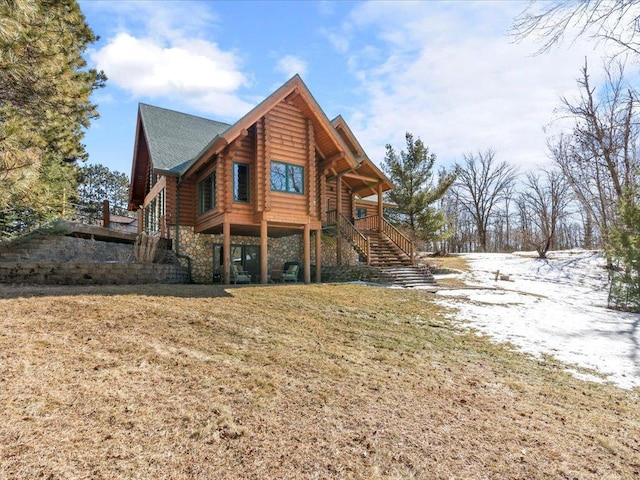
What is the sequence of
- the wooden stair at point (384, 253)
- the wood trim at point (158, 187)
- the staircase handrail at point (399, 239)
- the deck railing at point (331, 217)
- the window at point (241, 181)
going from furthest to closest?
the deck railing at point (331, 217) → the staircase handrail at point (399, 239) → the wooden stair at point (384, 253) → the wood trim at point (158, 187) → the window at point (241, 181)

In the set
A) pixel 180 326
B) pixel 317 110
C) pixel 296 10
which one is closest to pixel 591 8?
pixel 296 10

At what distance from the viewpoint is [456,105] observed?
12.3 meters

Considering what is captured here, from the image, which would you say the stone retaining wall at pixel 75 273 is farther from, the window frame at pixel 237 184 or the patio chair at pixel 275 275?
the patio chair at pixel 275 275

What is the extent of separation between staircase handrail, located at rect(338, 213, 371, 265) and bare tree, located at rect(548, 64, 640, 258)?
1301cm

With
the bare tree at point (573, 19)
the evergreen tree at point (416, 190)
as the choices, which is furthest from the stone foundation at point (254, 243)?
the bare tree at point (573, 19)

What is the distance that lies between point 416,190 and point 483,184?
2045 centimetres

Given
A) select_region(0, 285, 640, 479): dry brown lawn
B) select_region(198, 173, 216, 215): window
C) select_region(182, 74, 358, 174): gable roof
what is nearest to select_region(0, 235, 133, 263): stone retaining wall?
select_region(198, 173, 216, 215): window

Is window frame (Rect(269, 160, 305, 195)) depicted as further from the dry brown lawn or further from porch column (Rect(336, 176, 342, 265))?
the dry brown lawn

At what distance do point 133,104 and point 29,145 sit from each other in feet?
39.1

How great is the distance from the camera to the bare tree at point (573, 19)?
5.08 meters

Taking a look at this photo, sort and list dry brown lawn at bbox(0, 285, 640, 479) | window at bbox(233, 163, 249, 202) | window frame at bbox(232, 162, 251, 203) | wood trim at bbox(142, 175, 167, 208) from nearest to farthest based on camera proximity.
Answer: dry brown lawn at bbox(0, 285, 640, 479)
window frame at bbox(232, 162, 251, 203)
window at bbox(233, 163, 249, 202)
wood trim at bbox(142, 175, 167, 208)

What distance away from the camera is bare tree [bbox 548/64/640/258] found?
18.9 meters

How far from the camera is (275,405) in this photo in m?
2.93

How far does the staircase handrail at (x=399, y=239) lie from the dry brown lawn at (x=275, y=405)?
10.4 meters
